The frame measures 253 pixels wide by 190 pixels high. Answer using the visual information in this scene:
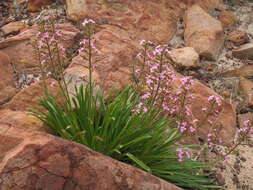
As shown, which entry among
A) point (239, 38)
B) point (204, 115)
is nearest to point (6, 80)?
point (204, 115)

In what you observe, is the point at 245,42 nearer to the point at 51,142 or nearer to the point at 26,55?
the point at 26,55

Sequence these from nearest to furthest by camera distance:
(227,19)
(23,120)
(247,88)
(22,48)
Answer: (23,120) → (22,48) → (247,88) → (227,19)

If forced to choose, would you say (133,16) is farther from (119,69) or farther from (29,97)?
(29,97)

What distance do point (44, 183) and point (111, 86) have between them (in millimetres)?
2072

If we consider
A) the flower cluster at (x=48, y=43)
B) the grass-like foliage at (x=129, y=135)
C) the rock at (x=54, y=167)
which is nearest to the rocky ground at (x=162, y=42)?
the grass-like foliage at (x=129, y=135)

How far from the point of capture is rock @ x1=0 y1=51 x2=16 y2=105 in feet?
13.4

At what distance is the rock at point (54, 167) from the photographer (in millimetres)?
2256

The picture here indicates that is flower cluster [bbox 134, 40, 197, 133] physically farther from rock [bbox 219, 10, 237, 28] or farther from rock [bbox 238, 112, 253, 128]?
rock [bbox 219, 10, 237, 28]

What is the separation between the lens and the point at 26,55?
15.5ft

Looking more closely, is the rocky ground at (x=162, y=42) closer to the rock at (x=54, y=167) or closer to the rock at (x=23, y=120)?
the rock at (x=23, y=120)

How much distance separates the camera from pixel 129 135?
327 centimetres

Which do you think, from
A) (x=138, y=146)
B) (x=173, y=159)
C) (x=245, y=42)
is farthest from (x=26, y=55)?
(x=245, y=42)

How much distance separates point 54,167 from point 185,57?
348 cm

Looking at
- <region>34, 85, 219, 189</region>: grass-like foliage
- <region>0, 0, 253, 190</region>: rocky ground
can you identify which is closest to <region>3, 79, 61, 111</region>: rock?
<region>0, 0, 253, 190</region>: rocky ground
